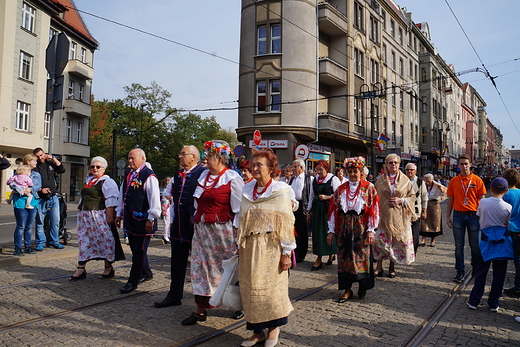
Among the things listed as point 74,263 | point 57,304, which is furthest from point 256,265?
point 74,263

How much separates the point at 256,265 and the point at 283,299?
0.44 m

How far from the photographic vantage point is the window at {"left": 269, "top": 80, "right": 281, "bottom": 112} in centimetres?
2408

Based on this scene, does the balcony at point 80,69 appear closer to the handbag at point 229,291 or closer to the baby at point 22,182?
the baby at point 22,182

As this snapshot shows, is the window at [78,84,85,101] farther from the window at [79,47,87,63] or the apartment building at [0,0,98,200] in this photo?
the window at [79,47,87,63]

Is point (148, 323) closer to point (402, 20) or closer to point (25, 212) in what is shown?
point (25, 212)

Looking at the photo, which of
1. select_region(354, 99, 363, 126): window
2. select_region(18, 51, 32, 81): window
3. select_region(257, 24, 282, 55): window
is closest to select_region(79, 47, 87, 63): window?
select_region(18, 51, 32, 81): window

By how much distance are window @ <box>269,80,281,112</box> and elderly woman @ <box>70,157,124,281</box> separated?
710 inches

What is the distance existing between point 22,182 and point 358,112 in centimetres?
2483

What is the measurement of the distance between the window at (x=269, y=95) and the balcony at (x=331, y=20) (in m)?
4.92

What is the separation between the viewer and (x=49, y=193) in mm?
8641

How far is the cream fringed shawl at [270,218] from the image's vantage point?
13.0ft

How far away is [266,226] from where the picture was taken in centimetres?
396

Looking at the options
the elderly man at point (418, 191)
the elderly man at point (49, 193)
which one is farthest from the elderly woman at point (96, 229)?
the elderly man at point (418, 191)

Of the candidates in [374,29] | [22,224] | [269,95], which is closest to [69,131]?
[269,95]
